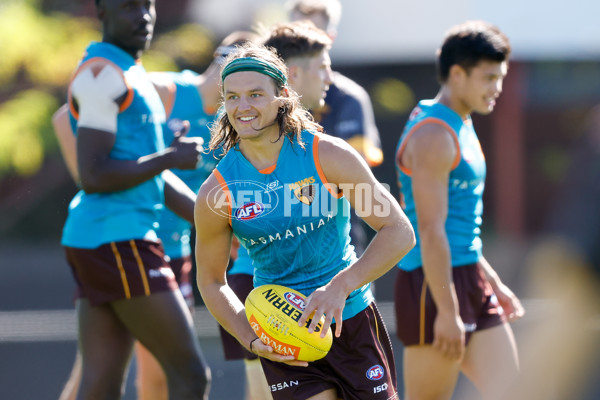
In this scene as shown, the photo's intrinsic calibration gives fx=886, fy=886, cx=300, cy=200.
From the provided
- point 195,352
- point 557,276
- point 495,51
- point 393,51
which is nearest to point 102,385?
point 195,352

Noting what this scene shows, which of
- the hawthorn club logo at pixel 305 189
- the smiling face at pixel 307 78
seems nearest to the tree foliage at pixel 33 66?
the smiling face at pixel 307 78

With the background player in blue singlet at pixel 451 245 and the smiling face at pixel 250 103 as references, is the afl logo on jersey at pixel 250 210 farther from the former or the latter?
the background player in blue singlet at pixel 451 245

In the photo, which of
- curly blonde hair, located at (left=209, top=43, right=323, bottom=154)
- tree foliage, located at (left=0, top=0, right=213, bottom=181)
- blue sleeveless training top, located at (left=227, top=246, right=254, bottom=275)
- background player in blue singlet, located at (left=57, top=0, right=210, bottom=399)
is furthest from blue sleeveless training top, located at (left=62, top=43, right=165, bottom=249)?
tree foliage, located at (left=0, top=0, right=213, bottom=181)

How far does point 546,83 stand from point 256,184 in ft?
55.0

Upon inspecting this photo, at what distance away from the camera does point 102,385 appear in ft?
14.6

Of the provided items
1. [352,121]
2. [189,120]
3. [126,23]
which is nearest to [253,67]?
[126,23]

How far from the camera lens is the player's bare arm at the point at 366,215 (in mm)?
3328

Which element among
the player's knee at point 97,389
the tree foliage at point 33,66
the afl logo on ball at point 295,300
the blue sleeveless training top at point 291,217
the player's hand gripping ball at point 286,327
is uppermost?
the blue sleeveless training top at point 291,217

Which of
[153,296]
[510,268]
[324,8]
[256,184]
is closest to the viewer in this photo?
[256,184]

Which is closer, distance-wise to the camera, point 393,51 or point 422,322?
point 422,322

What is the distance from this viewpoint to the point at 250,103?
3445 mm

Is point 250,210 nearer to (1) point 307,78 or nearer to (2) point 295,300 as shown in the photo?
(2) point 295,300

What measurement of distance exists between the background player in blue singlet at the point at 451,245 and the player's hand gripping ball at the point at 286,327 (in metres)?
1.18

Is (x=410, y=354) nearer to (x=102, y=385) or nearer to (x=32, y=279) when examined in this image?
(x=102, y=385)
